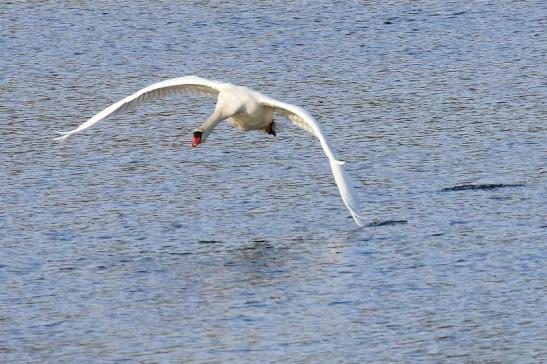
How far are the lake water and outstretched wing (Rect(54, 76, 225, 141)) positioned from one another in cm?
76

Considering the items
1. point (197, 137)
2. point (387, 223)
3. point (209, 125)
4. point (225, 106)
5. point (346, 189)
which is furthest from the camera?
point (225, 106)

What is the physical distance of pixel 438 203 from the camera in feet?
40.6

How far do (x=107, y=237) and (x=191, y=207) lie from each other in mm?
921

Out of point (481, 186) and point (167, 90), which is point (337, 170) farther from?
point (167, 90)

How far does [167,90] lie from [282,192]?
3.97ft

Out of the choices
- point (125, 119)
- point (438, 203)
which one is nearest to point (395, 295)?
point (438, 203)

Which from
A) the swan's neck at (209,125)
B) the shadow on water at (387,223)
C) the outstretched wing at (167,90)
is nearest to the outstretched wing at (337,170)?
the shadow on water at (387,223)

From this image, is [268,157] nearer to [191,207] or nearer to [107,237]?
[191,207]

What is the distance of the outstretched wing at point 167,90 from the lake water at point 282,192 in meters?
0.76

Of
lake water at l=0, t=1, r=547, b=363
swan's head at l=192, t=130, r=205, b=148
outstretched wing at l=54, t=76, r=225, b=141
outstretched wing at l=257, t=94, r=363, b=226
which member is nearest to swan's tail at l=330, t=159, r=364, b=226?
outstretched wing at l=257, t=94, r=363, b=226

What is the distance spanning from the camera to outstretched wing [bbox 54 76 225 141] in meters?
12.4

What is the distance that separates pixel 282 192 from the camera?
12.8 m

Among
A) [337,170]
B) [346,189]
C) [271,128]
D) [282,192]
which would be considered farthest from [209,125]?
[346,189]

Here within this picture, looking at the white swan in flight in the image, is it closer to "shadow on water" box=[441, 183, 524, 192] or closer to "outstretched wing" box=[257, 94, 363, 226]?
"outstretched wing" box=[257, 94, 363, 226]
